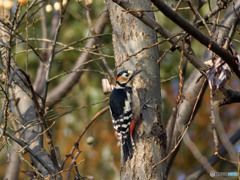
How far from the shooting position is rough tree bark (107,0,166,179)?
10.7 ft

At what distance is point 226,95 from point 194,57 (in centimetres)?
38

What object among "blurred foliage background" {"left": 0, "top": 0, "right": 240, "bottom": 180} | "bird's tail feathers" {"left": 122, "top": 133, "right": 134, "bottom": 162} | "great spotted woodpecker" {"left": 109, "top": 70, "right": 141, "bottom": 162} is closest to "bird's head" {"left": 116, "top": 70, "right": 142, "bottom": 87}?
"great spotted woodpecker" {"left": 109, "top": 70, "right": 141, "bottom": 162}

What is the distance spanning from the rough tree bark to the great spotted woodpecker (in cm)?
6

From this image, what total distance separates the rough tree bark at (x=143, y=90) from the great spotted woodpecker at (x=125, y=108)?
0.20 feet


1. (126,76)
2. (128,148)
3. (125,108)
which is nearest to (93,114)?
(125,108)

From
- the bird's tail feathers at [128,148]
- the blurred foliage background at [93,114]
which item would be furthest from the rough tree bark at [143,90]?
the blurred foliage background at [93,114]

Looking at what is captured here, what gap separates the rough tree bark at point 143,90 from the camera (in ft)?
10.7

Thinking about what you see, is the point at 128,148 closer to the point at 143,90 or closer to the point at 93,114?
the point at 143,90

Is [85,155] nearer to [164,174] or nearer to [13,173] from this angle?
[13,173]

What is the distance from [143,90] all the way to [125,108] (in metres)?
0.41

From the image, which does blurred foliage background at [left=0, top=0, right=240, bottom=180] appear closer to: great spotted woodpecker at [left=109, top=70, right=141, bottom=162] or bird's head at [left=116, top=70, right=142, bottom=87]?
great spotted woodpecker at [left=109, top=70, right=141, bottom=162]

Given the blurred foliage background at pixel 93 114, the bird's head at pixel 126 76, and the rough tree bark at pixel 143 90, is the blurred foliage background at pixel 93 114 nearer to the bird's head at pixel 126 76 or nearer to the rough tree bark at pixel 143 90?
the bird's head at pixel 126 76

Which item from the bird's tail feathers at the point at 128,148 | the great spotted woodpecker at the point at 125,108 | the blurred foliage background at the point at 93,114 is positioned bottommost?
the bird's tail feathers at the point at 128,148

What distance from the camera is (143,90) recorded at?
11.4 feet
